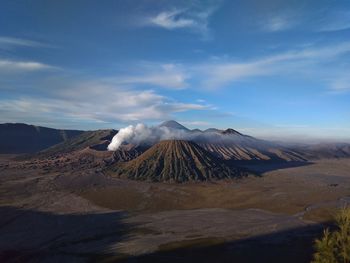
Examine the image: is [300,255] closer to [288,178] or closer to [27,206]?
[27,206]

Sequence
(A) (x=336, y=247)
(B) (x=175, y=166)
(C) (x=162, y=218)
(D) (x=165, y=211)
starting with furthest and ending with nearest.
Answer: (B) (x=175, y=166) < (D) (x=165, y=211) < (C) (x=162, y=218) < (A) (x=336, y=247)

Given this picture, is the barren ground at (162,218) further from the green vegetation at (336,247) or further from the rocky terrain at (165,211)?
the green vegetation at (336,247)

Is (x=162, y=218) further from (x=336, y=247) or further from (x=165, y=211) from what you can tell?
(x=336, y=247)

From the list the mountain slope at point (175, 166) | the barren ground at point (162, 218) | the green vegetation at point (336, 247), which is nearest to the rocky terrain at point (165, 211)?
the barren ground at point (162, 218)

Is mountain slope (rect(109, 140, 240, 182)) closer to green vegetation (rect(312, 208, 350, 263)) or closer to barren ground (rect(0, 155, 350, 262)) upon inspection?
barren ground (rect(0, 155, 350, 262))

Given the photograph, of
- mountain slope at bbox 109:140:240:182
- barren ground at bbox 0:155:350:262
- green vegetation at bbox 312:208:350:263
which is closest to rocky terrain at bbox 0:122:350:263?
barren ground at bbox 0:155:350:262

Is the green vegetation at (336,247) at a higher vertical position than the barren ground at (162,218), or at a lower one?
higher

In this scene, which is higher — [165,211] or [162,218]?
[162,218]

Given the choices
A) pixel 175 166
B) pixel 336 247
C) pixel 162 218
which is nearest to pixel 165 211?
pixel 162 218
